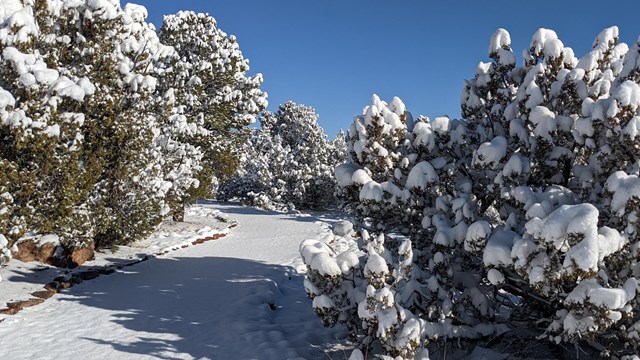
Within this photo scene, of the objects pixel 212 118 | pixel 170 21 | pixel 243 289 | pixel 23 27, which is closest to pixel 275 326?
pixel 243 289

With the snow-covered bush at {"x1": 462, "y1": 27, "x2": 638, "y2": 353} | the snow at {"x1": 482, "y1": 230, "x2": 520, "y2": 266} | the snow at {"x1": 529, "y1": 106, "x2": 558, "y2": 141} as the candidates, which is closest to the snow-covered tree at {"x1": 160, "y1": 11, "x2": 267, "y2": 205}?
the snow-covered bush at {"x1": 462, "y1": 27, "x2": 638, "y2": 353}

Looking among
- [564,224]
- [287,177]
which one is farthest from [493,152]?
[287,177]

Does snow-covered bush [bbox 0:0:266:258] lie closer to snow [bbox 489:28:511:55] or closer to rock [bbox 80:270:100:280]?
rock [bbox 80:270:100:280]

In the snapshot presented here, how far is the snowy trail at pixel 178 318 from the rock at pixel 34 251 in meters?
1.27

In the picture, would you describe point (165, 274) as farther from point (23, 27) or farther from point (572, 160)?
point (572, 160)

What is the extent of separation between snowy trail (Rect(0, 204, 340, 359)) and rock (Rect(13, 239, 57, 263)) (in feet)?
4.16

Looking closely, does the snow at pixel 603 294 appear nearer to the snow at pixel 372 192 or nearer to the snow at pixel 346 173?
the snow at pixel 372 192

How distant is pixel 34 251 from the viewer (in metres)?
9.62

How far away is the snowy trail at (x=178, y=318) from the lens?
20.2 feet

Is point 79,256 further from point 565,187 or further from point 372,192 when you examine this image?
point 565,187

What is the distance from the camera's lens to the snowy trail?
20.2ft

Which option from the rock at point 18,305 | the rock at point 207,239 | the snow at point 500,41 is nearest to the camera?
the snow at point 500,41

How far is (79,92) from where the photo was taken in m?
7.65

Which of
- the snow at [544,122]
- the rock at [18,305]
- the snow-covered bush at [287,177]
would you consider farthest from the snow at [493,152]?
the snow-covered bush at [287,177]
